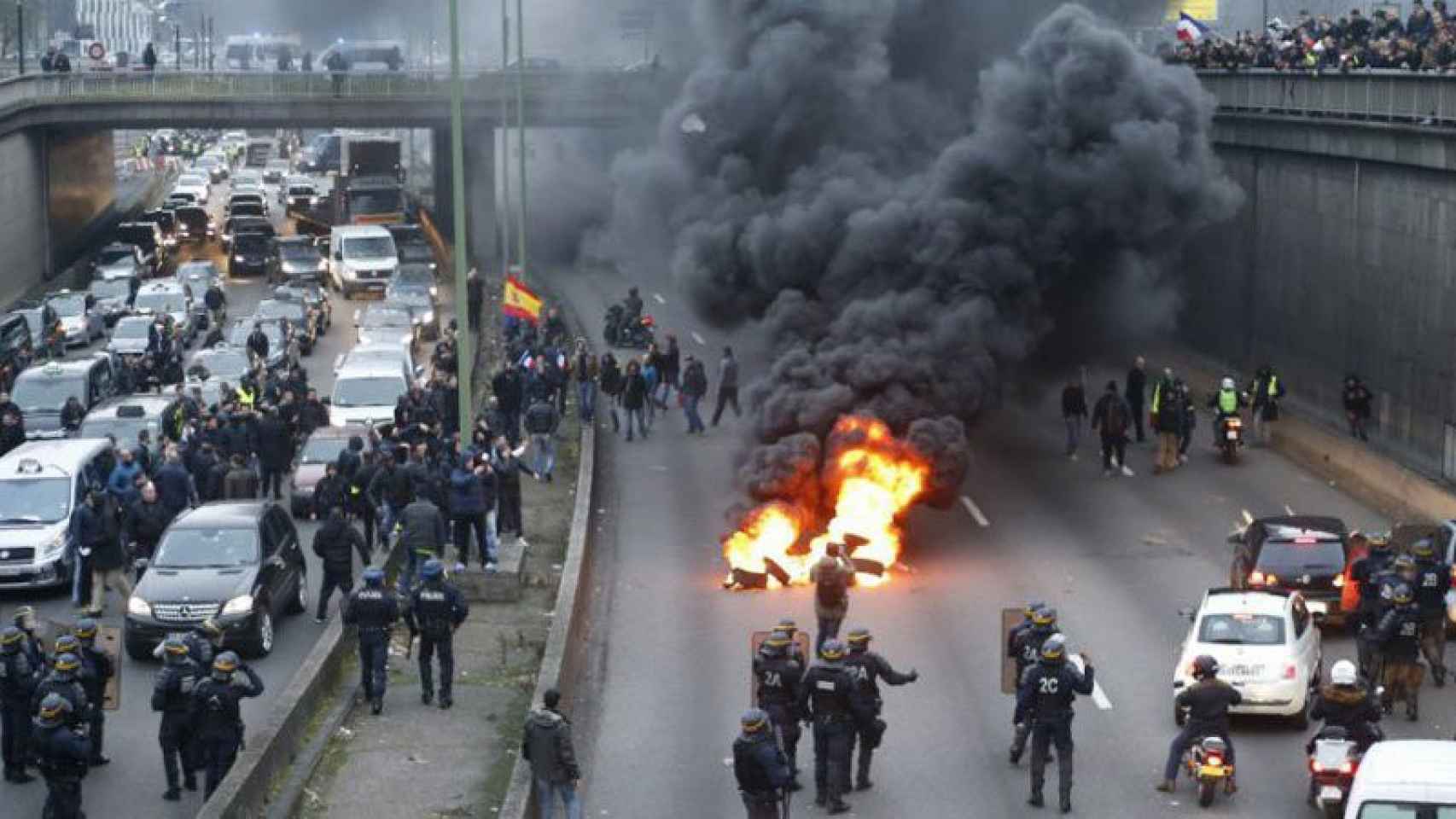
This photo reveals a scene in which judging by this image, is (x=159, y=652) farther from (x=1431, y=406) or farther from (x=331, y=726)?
(x=1431, y=406)

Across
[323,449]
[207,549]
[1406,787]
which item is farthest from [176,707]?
[323,449]

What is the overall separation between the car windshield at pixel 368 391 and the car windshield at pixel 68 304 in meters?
18.5

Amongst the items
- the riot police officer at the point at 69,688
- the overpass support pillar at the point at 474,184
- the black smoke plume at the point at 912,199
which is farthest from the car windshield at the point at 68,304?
the riot police officer at the point at 69,688

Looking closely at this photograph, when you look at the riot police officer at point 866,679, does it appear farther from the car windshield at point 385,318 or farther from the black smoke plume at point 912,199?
the car windshield at point 385,318

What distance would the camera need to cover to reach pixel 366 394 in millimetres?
40750

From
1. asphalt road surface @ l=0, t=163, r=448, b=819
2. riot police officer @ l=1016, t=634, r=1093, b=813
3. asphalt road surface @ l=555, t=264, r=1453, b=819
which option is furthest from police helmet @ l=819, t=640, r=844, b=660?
asphalt road surface @ l=0, t=163, r=448, b=819

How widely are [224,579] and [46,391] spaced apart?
16185 millimetres

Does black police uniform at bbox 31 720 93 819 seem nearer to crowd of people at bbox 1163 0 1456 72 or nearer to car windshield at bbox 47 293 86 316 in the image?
crowd of people at bbox 1163 0 1456 72

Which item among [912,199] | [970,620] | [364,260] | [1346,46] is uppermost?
[1346,46]

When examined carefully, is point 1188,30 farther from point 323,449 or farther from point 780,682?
point 780,682

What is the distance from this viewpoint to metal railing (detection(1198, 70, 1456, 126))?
3459 centimetres

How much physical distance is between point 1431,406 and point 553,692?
65.9 ft

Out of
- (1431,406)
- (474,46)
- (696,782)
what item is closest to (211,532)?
(696,782)

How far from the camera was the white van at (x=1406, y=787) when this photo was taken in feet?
46.0
